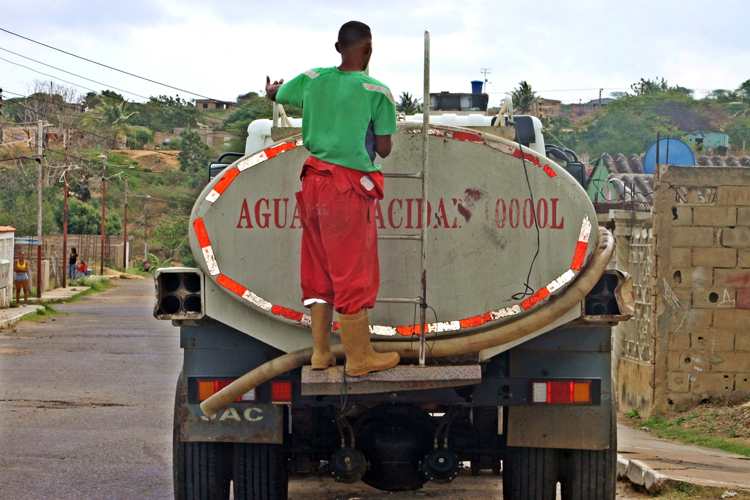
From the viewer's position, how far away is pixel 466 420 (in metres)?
7.50

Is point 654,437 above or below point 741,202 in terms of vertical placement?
below

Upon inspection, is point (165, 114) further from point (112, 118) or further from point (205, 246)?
point (205, 246)

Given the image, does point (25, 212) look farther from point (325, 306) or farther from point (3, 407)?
point (325, 306)

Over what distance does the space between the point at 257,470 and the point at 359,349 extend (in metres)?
1.45

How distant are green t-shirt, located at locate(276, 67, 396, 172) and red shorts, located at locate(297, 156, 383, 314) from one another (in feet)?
0.22

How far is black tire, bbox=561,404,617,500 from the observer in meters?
7.45

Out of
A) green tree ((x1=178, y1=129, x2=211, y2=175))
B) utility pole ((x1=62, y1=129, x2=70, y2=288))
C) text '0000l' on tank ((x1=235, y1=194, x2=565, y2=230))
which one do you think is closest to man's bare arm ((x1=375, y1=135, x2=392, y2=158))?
text '0000l' on tank ((x1=235, y1=194, x2=565, y2=230))

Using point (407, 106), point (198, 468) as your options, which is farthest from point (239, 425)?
point (407, 106)

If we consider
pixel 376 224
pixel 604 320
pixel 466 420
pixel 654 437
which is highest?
pixel 376 224

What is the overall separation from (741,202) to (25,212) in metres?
63.2

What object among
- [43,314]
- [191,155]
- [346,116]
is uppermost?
[191,155]

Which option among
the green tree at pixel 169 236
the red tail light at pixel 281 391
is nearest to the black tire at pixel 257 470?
the red tail light at pixel 281 391

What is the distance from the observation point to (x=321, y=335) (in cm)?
645

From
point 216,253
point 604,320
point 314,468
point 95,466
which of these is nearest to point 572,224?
point 604,320
